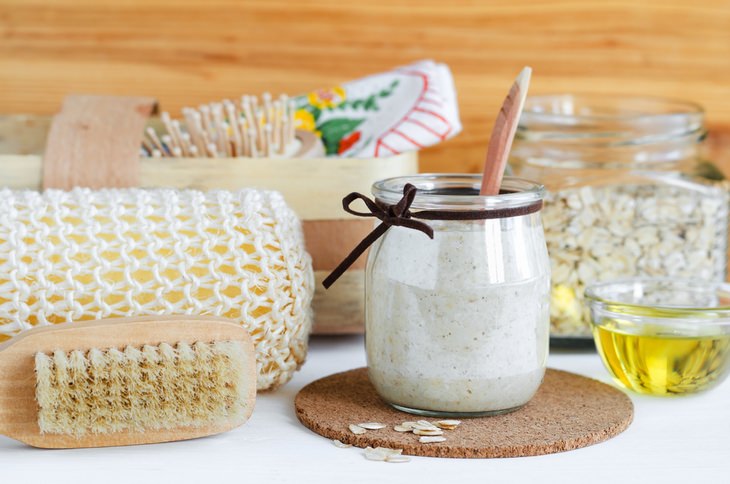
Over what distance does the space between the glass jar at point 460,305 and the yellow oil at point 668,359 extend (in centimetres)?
9

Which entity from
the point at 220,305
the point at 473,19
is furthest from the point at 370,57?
the point at 220,305

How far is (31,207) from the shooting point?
63cm

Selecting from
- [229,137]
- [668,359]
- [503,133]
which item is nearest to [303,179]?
[229,137]

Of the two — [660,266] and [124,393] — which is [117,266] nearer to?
[124,393]

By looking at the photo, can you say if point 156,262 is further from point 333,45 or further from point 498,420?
point 333,45

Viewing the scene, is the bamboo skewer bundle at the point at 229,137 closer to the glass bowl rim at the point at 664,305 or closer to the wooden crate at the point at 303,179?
the wooden crate at the point at 303,179

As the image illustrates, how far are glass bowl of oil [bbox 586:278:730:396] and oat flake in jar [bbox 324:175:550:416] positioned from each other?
85 millimetres

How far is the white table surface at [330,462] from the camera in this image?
51 centimetres

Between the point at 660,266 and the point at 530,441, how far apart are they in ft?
0.95

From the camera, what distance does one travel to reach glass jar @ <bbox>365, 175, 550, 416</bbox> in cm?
58

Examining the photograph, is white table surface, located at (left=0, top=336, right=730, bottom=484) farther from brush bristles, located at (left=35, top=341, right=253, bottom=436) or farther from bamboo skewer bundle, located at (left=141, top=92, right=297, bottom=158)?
bamboo skewer bundle, located at (left=141, top=92, right=297, bottom=158)

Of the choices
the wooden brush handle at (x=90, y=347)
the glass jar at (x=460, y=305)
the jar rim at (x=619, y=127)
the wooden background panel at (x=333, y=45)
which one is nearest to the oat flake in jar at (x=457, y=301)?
the glass jar at (x=460, y=305)

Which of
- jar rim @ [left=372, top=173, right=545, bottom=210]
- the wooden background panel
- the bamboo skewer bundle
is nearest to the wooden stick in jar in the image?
jar rim @ [left=372, top=173, right=545, bottom=210]

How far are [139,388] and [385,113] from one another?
41cm
